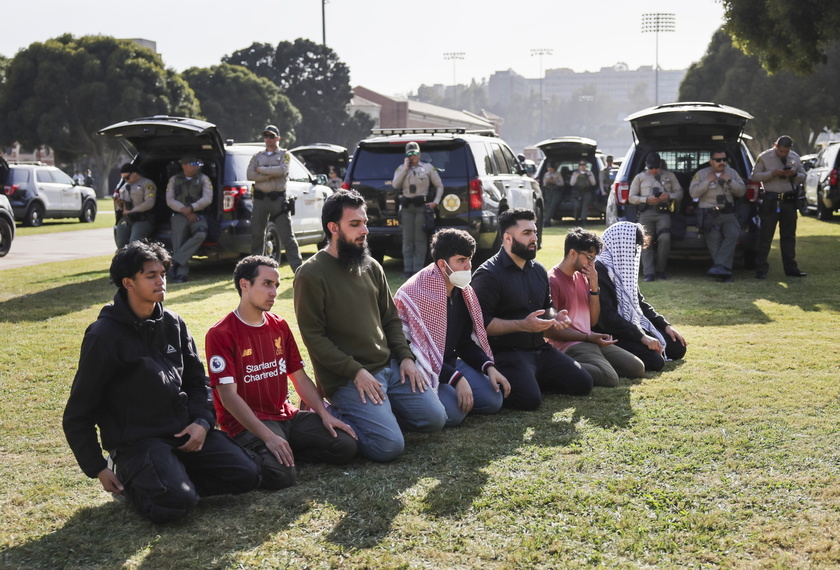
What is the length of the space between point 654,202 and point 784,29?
7.74 m

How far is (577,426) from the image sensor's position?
5598mm

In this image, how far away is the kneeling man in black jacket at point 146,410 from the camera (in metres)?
4.11

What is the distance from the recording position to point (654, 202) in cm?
1222

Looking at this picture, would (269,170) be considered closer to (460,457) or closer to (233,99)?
(460,457)

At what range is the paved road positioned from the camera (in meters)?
16.3

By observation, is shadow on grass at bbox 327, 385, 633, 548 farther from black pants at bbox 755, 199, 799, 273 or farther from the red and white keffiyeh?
black pants at bbox 755, 199, 799, 273

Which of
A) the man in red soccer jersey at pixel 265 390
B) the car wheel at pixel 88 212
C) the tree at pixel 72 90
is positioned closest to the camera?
the man in red soccer jersey at pixel 265 390

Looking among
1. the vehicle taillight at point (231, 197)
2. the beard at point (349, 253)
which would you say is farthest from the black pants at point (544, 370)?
the vehicle taillight at point (231, 197)

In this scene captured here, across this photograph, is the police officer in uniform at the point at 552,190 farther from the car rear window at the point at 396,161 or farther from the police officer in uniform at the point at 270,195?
the police officer in uniform at the point at 270,195

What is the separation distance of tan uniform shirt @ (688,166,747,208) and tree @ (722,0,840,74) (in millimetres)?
6775

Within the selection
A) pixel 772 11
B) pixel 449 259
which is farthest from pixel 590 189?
pixel 449 259

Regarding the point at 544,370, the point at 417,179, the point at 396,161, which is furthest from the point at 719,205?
the point at 544,370

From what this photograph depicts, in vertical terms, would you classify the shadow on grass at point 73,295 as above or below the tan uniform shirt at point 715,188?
below

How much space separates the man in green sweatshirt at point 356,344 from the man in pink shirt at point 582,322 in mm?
1672
